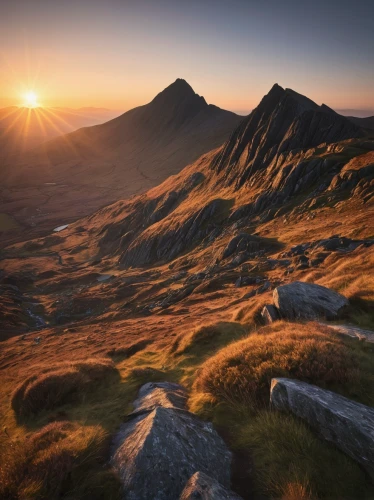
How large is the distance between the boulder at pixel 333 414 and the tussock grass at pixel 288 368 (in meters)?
0.91

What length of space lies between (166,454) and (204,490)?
1357mm

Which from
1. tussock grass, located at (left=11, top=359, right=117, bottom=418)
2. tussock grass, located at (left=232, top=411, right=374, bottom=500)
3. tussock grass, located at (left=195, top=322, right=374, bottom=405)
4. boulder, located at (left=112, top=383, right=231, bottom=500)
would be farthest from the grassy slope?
boulder, located at (left=112, top=383, right=231, bottom=500)

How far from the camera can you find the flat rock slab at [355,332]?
11820 millimetres

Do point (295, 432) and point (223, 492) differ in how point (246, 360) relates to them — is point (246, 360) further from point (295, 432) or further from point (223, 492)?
point (223, 492)

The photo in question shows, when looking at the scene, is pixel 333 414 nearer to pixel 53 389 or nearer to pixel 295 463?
pixel 295 463

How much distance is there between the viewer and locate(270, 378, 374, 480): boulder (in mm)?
6301

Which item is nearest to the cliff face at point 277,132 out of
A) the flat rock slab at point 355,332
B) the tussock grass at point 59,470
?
the flat rock slab at point 355,332

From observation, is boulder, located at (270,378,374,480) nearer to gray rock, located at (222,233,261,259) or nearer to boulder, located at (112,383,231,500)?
boulder, located at (112,383,231,500)

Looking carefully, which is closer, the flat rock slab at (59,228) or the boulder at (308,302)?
the boulder at (308,302)

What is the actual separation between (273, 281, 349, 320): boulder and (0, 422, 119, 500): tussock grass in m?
11.2

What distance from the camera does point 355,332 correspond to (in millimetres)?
12422

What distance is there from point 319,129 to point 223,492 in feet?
355

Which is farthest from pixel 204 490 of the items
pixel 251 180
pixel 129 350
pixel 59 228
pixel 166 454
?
pixel 59 228

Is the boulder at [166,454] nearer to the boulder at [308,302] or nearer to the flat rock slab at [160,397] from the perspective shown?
the flat rock slab at [160,397]
